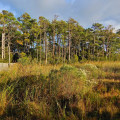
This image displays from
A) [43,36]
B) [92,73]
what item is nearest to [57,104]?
[92,73]

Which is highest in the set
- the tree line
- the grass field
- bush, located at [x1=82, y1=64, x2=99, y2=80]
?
the tree line

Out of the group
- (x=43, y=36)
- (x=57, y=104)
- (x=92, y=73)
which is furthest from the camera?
(x=43, y=36)

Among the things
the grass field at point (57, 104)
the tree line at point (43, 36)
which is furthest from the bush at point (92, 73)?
the tree line at point (43, 36)

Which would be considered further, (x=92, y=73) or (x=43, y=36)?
(x=43, y=36)

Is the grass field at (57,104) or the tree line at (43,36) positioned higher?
the tree line at (43,36)

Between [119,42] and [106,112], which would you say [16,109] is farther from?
[119,42]

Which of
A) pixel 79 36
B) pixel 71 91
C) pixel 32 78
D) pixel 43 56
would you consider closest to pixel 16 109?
pixel 32 78

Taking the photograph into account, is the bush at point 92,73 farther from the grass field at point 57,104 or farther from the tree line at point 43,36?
the tree line at point 43,36

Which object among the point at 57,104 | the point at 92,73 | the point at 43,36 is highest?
the point at 43,36

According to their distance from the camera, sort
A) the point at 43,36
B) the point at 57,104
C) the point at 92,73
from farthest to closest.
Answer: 1. the point at 43,36
2. the point at 92,73
3. the point at 57,104

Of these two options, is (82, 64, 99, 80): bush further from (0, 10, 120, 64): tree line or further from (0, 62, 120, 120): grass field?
(0, 10, 120, 64): tree line

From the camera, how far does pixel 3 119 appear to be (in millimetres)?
1714

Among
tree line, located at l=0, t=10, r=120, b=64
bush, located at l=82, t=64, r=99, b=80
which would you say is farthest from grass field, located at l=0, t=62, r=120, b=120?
tree line, located at l=0, t=10, r=120, b=64

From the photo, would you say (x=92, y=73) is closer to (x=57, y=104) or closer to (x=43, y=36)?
(x=57, y=104)
